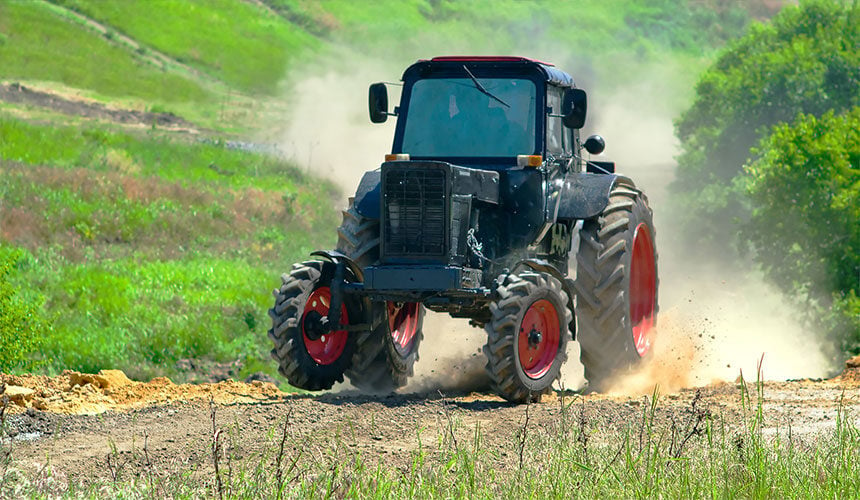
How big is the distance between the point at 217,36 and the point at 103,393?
192ft

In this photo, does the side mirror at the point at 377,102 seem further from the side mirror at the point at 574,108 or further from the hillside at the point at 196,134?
the hillside at the point at 196,134

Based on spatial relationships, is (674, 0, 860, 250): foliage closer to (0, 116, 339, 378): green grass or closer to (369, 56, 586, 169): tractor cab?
(0, 116, 339, 378): green grass

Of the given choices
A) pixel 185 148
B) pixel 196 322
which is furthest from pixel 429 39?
pixel 196 322

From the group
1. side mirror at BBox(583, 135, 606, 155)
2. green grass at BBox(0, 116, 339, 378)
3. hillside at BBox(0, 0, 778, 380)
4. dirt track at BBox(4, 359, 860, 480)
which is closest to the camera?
dirt track at BBox(4, 359, 860, 480)

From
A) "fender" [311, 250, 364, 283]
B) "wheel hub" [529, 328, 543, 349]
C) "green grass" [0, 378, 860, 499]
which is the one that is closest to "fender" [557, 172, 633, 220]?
"wheel hub" [529, 328, 543, 349]

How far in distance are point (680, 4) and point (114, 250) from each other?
3344 inches

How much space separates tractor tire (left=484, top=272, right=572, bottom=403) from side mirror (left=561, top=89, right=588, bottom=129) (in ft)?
4.93

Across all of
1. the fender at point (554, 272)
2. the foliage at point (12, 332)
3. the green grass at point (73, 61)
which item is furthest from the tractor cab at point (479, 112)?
the green grass at point (73, 61)

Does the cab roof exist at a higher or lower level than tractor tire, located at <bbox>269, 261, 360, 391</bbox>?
higher

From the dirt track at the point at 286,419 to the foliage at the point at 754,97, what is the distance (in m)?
33.2

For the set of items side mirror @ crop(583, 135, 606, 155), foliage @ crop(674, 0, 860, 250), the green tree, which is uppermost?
foliage @ crop(674, 0, 860, 250)

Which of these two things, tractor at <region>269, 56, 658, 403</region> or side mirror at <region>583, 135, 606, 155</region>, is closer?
tractor at <region>269, 56, 658, 403</region>

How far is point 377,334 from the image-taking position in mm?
11766

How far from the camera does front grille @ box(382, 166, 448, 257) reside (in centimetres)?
1069
